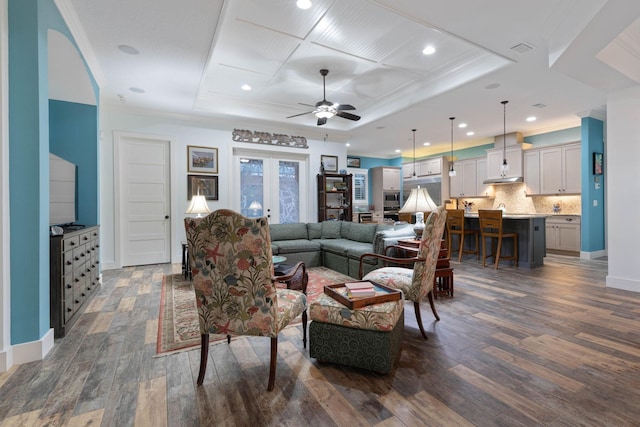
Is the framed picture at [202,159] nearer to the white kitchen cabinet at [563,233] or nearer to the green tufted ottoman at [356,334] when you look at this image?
the green tufted ottoman at [356,334]

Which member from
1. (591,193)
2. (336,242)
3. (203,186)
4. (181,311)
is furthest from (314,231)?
(591,193)

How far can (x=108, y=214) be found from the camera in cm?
500

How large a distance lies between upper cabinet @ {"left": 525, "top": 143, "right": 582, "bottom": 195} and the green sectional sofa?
434cm

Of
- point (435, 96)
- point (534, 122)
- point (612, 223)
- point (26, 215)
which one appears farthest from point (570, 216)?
point (26, 215)

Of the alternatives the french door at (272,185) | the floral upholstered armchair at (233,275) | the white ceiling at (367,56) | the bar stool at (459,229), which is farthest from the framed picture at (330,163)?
the floral upholstered armchair at (233,275)

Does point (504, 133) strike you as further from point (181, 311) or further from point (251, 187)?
point (181, 311)

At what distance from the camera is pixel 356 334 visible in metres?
1.87

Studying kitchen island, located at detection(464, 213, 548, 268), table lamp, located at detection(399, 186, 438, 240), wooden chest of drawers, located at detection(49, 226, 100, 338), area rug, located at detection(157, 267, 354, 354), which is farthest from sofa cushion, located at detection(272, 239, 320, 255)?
kitchen island, located at detection(464, 213, 548, 268)

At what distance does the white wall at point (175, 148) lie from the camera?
4.99 metres

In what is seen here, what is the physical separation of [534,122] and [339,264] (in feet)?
16.9

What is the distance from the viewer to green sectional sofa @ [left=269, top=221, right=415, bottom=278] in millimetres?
4086

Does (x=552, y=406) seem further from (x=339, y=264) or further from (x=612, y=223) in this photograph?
(x=612, y=223)

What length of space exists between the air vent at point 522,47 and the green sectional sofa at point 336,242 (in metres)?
2.41

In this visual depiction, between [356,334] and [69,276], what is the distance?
97.8 inches
